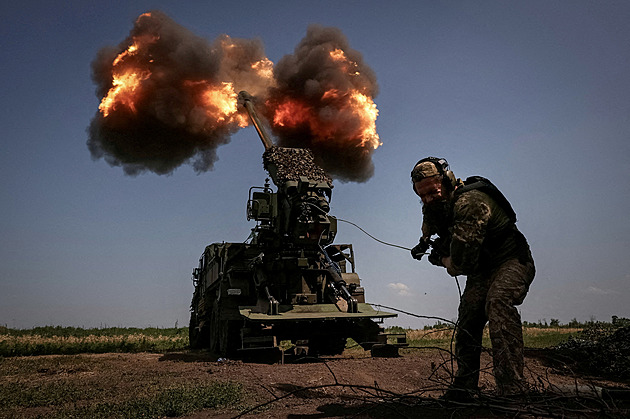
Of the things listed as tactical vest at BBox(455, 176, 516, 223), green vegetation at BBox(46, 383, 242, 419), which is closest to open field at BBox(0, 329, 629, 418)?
green vegetation at BBox(46, 383, 242, 419)

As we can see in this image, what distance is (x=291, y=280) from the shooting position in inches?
474

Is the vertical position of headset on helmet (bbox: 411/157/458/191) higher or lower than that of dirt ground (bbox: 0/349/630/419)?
higher

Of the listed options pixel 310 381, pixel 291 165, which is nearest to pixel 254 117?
pixel 291 165

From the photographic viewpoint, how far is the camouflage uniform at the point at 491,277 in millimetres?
4031

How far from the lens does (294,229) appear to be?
11.6m

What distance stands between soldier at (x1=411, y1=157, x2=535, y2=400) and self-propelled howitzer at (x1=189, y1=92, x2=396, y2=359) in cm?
601

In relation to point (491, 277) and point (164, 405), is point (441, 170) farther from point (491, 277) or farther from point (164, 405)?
point (164, 405)

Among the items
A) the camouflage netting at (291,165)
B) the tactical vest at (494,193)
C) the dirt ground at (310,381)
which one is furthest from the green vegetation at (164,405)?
the camouflage netting at (291,165)

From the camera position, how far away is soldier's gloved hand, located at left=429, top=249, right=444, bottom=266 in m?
4.81

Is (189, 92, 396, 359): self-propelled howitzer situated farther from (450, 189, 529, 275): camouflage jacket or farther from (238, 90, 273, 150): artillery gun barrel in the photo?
(450, 189, 529, 275): camouflage jacket

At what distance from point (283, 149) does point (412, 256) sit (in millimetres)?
8369

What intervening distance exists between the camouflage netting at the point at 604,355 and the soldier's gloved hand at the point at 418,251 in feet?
14.8

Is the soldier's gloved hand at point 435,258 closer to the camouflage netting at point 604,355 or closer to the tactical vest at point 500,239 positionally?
the tactical vest at point 500,239

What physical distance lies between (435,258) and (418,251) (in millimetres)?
192
